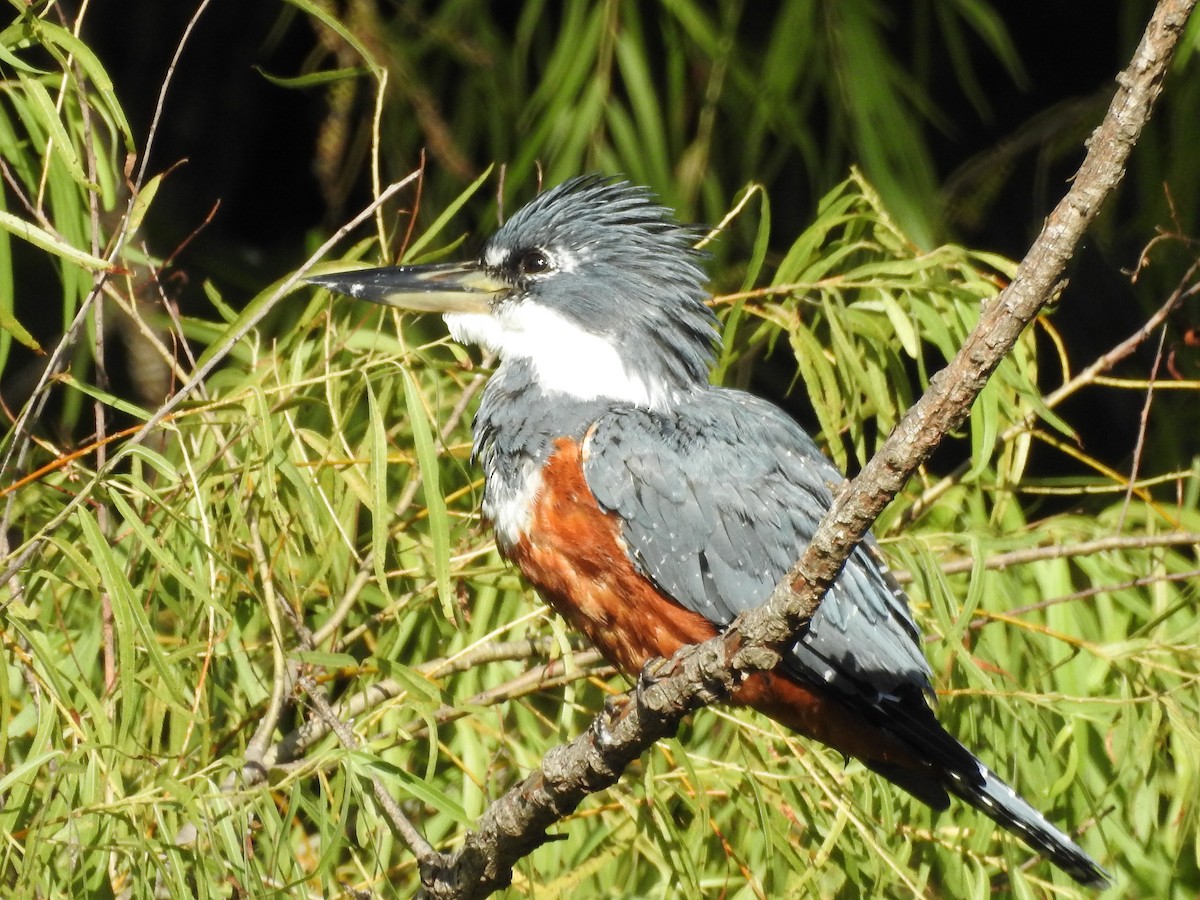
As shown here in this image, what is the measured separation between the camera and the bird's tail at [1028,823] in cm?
180

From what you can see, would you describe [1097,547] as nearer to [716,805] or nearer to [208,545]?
[716,805]

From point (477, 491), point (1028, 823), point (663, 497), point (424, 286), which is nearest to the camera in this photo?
point (1028, 823)

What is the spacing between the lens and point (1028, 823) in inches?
70.8

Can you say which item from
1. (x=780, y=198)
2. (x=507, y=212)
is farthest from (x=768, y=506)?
(x=780, y=198)

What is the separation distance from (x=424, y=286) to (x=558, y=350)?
0.23m

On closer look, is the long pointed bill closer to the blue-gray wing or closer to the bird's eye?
the bird's eye

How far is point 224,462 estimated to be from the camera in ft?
6.30

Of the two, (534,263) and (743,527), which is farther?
(534,263)

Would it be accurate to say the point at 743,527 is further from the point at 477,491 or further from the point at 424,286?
the point at 424,286

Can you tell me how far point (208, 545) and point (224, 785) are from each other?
45 centimetres

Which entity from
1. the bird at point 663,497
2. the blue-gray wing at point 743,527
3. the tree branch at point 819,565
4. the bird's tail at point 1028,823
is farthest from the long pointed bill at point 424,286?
the bird's tail at point 1028,823

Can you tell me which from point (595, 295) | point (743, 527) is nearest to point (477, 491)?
point (595, 295)

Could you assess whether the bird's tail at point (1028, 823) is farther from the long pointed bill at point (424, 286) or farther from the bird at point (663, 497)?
the long pointed bill at point (424, 286)

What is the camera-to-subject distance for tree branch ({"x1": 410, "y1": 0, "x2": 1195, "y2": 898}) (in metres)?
1.12
